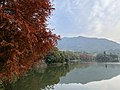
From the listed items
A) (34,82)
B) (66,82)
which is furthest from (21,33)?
(66,82)

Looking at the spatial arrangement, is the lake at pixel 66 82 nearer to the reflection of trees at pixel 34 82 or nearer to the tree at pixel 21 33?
the reflection of trees at pixel 34 82

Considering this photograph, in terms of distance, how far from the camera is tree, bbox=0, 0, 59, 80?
742cm

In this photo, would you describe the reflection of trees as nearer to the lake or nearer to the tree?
the lake

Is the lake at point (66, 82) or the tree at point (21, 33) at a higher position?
the tree at point (21, 33)

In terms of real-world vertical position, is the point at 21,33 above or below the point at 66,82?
above

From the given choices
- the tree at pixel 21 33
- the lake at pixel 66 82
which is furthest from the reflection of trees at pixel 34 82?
the tree at pixel 21 33

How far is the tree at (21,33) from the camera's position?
7418 mm

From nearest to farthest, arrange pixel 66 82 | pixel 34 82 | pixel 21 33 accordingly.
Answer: pixel 21 33 → pixel 34 82 → pixel 66 82

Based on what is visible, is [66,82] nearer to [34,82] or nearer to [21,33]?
[34,82]

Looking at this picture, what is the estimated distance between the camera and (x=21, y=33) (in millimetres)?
7582

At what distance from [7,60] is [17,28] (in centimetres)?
93

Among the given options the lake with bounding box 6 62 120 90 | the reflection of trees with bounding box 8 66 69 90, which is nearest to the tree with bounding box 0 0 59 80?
the lake with bounding box 6 62 120 90

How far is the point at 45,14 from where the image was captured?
846 centimetres

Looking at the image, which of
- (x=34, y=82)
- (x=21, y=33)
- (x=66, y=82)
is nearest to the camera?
(x=21, y=33)
